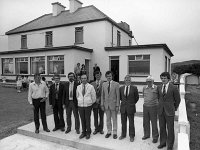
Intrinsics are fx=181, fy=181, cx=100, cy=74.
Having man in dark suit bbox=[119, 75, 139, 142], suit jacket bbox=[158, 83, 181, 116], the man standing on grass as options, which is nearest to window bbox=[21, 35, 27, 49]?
the man standing on grass

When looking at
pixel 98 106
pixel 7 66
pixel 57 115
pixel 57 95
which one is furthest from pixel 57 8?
pixel 98 106

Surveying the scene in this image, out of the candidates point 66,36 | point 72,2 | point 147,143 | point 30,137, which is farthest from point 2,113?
point 72,2

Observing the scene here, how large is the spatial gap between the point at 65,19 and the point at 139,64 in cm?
1014

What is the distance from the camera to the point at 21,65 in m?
18.7

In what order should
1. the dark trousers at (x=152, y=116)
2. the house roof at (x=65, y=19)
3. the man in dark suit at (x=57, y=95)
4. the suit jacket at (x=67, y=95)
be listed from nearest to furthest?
the dark trousers at (x=152, y=116), the suit jacket at (x=67, y=95), the man in dark suit at (x=57, y=95), the house roof at (x=65, y=19)

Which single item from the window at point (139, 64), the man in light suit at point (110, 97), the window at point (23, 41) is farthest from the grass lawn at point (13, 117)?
the window at point (23, 41)

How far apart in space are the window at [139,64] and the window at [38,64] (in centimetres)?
820

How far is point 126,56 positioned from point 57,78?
10.0m

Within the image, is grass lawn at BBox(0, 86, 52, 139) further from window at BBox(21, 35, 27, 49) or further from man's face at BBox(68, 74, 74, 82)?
window at BBox(21, 35, 27, 49)

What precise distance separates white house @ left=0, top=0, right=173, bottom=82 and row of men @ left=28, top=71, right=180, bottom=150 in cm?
932

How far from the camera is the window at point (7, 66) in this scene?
1936 cm

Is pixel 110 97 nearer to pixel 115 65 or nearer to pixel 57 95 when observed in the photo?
pixel 57 95

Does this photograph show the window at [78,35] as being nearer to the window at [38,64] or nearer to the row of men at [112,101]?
the window at [38,64]

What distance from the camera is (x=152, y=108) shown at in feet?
15.3
